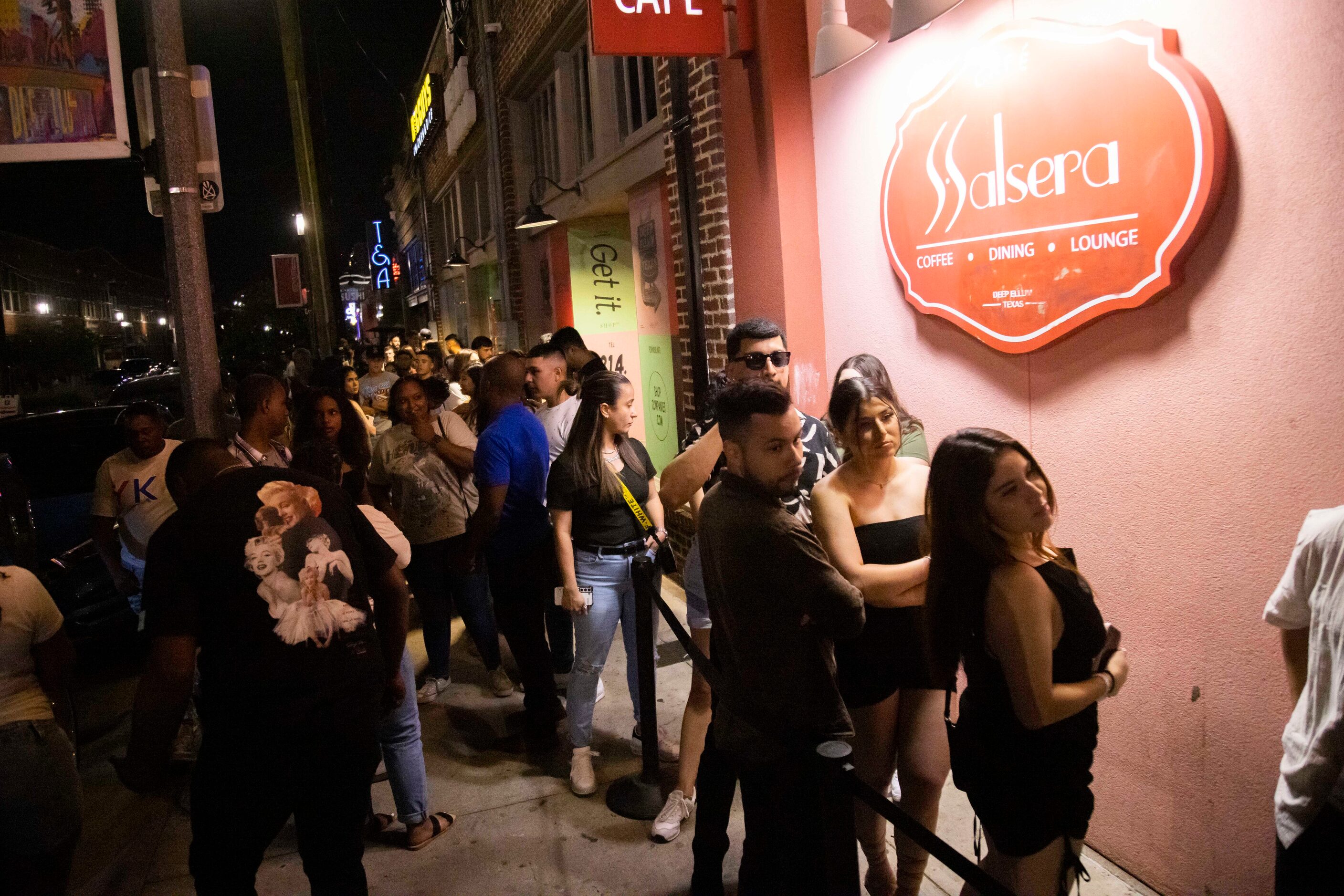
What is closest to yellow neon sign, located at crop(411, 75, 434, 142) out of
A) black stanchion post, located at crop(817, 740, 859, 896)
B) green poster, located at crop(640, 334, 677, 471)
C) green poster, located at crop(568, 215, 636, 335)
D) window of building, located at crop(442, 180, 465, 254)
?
window of building, located at crop(442, 180, 465, 254)

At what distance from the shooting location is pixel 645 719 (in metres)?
4.22

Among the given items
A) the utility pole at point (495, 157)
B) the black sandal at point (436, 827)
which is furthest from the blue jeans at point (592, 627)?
the utility pole at point (495, 157)

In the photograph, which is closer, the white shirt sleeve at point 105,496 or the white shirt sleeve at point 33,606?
the white shirt sleeve at point 33,606

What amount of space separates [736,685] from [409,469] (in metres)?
3.15

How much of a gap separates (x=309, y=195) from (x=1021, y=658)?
16.0 metres

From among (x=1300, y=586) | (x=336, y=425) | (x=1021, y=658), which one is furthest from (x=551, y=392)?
(x=1300, y=586)

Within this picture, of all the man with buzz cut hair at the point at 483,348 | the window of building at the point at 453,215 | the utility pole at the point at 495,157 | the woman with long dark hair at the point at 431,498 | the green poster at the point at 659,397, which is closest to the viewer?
the woman with long dark hair at the point at 431,498

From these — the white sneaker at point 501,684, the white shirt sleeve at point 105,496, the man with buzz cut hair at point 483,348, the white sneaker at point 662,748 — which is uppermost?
the man with buzz cut hair at point 483,348

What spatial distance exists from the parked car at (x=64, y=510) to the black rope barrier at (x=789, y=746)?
3819 mm

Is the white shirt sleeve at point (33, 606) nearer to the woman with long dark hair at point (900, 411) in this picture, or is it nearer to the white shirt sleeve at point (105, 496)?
the white shirt sleeve at point (105, 496)

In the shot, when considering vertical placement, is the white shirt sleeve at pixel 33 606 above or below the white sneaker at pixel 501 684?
above

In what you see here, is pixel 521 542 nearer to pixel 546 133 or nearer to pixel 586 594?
pixel 586 594

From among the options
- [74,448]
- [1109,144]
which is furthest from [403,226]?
[1109,144]

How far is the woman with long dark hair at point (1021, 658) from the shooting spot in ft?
7.38
